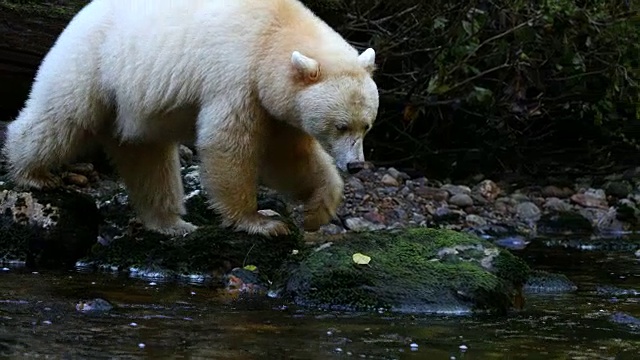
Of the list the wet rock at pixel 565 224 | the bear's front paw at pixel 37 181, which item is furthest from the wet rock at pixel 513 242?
the bear's front paw at pixel 37 181

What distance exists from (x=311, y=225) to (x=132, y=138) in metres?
1.26

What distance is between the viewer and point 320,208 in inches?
272

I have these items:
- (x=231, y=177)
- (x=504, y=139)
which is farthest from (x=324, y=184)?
(x=504, y=139)

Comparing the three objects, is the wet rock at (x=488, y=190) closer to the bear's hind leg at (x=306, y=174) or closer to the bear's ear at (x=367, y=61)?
the bear's hind leg at (x=306, y=174)

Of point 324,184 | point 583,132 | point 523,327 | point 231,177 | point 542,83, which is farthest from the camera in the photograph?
point 583,132

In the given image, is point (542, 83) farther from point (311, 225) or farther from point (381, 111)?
point (311, 225)

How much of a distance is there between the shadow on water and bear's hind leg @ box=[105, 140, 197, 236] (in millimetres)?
945

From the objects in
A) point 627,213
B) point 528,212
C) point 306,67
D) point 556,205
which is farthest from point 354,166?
point 556,205

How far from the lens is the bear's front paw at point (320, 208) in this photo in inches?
271

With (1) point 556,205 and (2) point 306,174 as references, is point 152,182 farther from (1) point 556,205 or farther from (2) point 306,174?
(1) point 556,205

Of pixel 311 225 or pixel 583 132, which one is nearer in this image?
pixel 311 225

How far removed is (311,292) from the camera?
5.73m

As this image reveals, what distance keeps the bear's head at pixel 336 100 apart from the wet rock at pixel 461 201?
466cm

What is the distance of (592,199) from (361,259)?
20.9 ft
